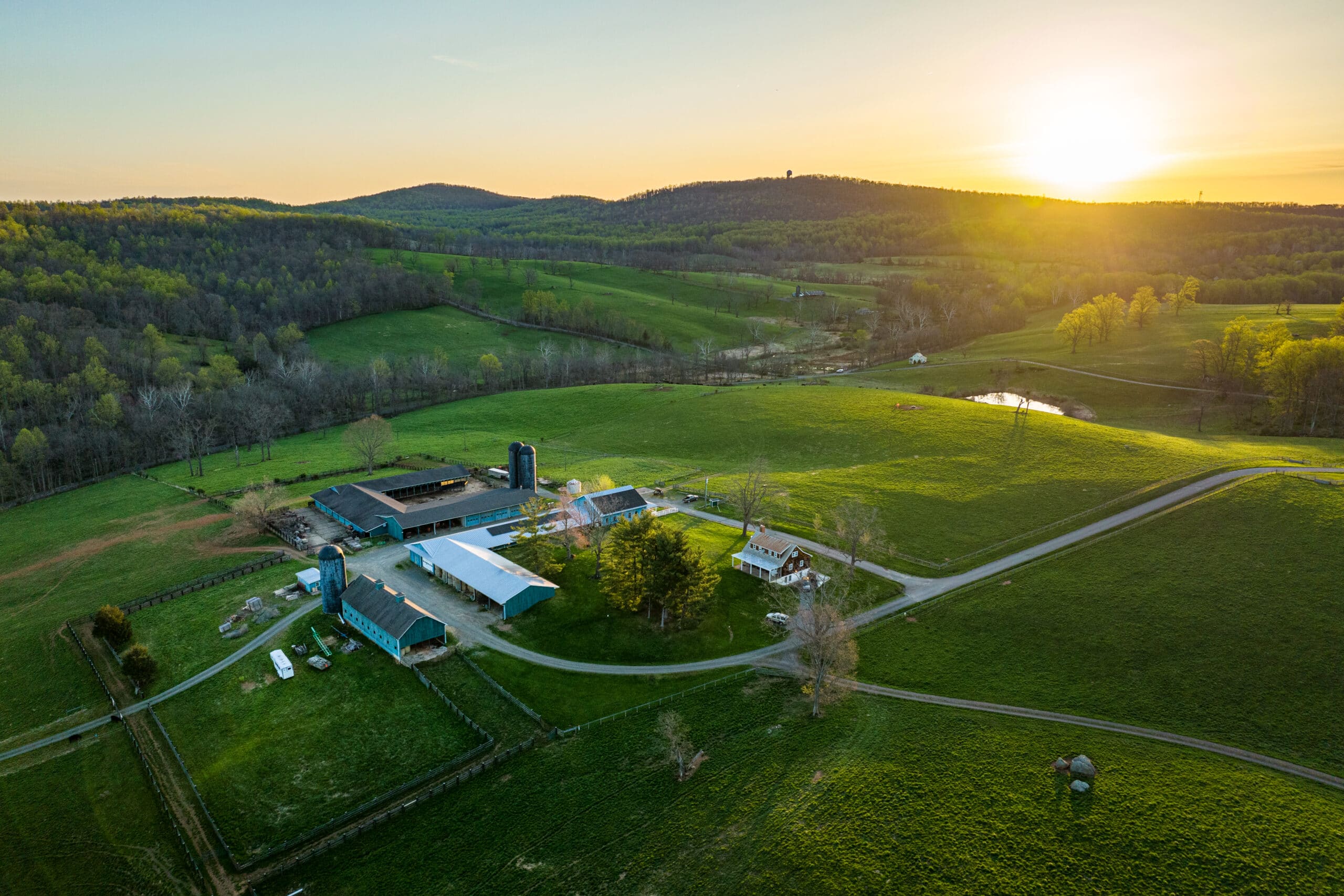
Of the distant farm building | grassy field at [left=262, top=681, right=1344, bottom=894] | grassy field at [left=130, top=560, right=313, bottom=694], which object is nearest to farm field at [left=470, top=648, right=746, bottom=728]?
grassy field at [left=262, top=681, right=1344, bottom=894]

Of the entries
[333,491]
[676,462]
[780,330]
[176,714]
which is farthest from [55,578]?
[780,330]

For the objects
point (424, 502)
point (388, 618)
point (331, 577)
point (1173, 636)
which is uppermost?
point (331, 577)

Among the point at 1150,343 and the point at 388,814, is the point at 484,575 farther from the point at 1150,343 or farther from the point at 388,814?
the point at 1150,343

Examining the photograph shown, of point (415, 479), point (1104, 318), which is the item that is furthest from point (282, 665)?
point (1104, 318)

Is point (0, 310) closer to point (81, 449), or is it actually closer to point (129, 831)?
point (81, 449)

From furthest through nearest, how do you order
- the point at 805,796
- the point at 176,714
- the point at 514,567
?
the point at 514,567 < the point at 176,714 < the point at 805,796

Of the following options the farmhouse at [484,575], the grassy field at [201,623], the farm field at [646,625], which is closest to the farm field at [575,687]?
the farm field at [646,625]
